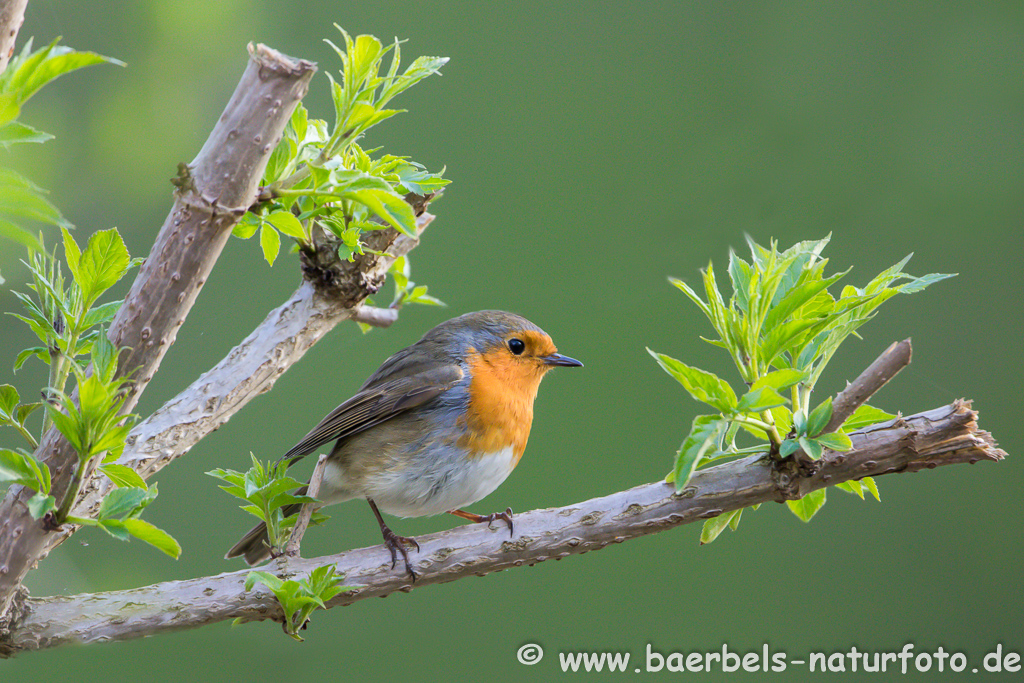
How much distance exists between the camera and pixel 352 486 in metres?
2.52

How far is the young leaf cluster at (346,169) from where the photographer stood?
1.45 m

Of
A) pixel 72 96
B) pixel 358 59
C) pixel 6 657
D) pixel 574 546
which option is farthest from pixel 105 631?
pixel 72 96

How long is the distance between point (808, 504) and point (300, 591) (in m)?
1.16

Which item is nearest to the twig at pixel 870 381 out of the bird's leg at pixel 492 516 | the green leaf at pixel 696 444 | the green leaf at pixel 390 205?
the green leaf at pixel 696 444

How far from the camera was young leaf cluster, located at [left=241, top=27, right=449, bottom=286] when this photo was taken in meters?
1.45

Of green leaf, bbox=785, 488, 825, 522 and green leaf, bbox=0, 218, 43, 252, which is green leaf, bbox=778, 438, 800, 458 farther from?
green leaf, bbox=0, 218, 43, 252

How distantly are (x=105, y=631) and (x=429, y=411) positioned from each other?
1.13 metres

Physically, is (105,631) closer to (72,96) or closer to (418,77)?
(418,77)

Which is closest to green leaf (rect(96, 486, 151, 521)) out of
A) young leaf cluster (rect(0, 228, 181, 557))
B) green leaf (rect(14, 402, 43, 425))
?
young leaf cluster (rect(0, 228, 181, 557))

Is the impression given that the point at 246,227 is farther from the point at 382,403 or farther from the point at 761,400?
the point at 761,400

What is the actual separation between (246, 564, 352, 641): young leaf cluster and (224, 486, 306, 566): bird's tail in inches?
31.6

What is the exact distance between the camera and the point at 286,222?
5.06 feet

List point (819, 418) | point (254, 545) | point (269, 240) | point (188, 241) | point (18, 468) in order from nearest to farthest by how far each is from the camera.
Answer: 1. point (18, 468)
2. point (188, 241)
3. point (819, 418)
4. point (269, 240)
5. point (254, 545)

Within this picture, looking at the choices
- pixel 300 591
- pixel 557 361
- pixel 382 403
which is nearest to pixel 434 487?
pixel 382 403
